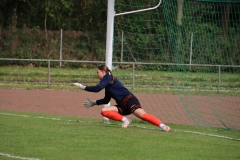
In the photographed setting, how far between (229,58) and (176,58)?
3.13 meters

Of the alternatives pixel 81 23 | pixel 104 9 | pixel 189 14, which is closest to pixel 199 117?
pixel 189 14

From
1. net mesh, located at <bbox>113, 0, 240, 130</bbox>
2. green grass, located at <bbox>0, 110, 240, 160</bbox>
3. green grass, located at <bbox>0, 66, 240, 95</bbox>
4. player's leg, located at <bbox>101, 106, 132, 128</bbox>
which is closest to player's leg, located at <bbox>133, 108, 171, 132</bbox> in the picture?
green grass, located at <bbox>0, 110, 240, 160</bbox>

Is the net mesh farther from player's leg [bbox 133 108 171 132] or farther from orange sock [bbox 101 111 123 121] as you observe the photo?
orange sock [bbox 101 111 123 121]

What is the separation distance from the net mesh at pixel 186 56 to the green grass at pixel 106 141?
317 centimetres

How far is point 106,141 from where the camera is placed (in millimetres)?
9828

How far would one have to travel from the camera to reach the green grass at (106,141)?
8602 mm

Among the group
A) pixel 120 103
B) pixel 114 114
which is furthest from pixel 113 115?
pixel 120 103

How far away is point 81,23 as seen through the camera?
Result: 40250mm

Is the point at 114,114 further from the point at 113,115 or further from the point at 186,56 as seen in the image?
the point at 186,56

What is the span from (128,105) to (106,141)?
1.77 meters

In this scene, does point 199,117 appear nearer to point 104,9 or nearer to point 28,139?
point 28,139

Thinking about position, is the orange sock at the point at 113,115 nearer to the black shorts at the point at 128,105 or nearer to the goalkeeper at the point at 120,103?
the goalkeeper at the point at 120,103

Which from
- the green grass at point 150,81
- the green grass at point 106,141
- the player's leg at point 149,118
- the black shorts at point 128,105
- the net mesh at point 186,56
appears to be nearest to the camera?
the green grass at point 106,141

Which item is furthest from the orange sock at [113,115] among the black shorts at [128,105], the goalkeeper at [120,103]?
the black shorts at [128,105]
